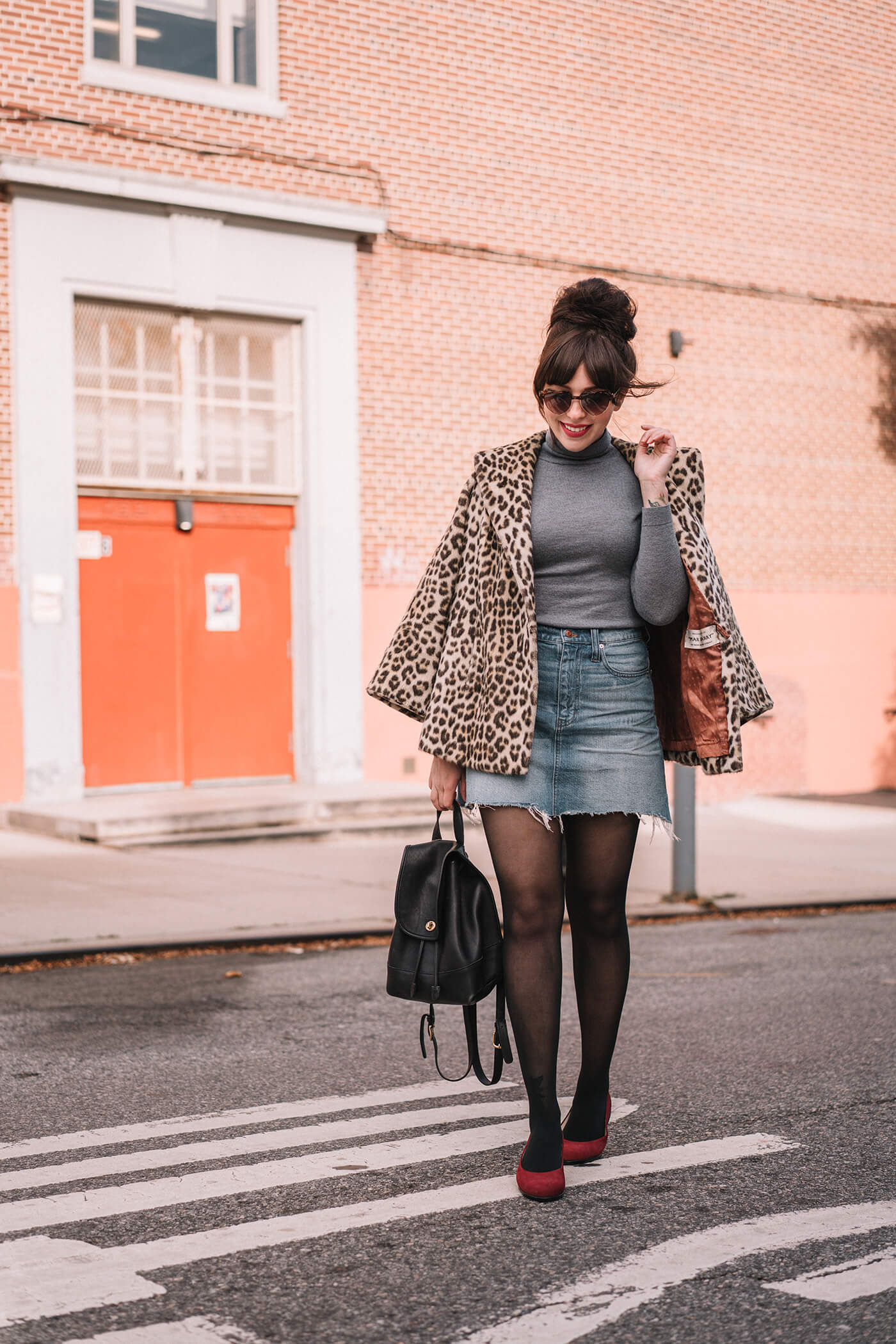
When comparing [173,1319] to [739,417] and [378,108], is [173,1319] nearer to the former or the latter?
[378,108]

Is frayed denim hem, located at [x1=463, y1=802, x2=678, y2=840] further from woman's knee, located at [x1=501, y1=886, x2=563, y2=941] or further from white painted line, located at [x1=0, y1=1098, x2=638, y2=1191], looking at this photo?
white painted line, located at [x1=0, y1=1098, x2=638, y2=1191]

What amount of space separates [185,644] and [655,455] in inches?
388

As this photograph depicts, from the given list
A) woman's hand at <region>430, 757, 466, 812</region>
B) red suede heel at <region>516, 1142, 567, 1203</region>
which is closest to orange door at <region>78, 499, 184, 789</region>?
woman's hand at <region>430, 757, 466, 812</region>

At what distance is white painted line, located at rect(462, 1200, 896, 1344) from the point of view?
288cm

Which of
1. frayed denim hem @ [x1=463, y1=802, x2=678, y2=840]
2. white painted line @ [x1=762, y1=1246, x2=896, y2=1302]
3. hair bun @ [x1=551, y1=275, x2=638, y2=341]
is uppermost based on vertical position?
hair bun @ [x1=551, y1=275, x2=638, y2=341]

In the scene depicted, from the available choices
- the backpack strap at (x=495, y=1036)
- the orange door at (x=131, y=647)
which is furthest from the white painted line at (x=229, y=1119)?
the orange door at (x=131, y=647)

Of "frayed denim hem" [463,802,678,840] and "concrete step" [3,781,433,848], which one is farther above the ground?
"frayed denim hem" [463,802,678,840]

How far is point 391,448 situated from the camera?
1392 centimetres

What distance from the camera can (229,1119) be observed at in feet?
14.5

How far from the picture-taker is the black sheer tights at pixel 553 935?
363cm

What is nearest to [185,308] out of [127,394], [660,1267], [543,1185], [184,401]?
[184,401]

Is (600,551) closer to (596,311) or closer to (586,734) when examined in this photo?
(586,734)

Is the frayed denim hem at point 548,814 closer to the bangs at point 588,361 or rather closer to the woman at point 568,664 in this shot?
the woman at point 568,664

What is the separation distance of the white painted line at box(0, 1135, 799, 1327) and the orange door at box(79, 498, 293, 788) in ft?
31.0
